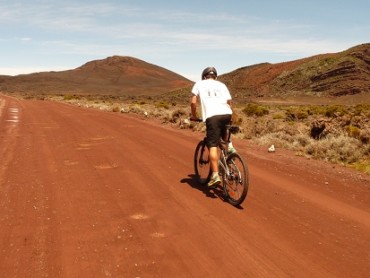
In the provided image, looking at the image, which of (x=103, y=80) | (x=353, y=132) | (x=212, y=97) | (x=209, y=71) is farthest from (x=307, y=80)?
(x=103, y=80)

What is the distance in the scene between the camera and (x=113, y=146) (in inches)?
499

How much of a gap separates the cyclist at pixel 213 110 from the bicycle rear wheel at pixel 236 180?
6.8 inches

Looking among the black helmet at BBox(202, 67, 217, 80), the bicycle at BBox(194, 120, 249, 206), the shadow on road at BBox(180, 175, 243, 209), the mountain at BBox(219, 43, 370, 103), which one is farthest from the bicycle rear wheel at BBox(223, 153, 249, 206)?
the mountain at BBox(219, 43, 370, 103)

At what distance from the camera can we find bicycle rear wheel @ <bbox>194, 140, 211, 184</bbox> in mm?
7871

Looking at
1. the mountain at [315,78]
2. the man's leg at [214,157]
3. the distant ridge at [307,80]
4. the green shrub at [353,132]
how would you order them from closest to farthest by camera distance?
the man's leg at [214,157], the green shrub at [353,132], the distant ridge at [307,80], the mountain at [315,78]

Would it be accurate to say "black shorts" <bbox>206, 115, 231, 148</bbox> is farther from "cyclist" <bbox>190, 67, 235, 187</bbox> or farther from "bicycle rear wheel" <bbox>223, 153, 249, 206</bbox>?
"bicycle rear wheel" <bbox>223, 153, 249, 206</bbox>

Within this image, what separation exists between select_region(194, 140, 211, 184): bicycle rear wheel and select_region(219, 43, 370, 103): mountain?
201 feet

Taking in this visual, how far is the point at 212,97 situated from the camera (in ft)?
22.8

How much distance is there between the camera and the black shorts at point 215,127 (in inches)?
273

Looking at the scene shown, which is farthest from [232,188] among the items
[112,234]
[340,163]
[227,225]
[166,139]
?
[166,139]

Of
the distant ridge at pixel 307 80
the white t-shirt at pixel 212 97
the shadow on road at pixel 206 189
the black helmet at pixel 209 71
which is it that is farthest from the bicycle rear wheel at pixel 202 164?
the distant ridge at pixel 307 80

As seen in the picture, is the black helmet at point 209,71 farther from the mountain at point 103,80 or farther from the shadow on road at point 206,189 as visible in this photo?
the mountain at point 103,80

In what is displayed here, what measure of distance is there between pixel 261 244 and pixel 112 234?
192cm

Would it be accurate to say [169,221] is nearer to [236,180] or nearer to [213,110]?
[236,180]
